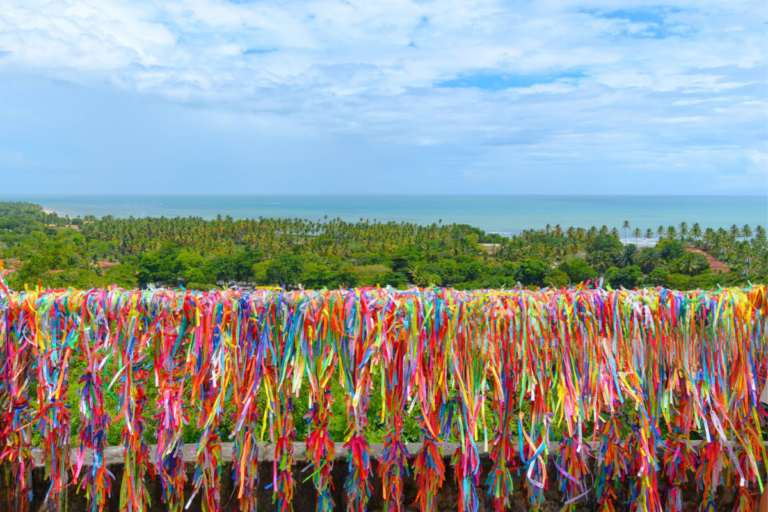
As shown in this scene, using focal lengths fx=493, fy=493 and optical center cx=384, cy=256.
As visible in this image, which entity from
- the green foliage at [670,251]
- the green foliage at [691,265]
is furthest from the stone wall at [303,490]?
the green foliage at [670,251]

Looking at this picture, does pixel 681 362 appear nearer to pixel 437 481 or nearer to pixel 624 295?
pixel 624 295

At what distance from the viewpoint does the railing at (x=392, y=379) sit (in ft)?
5.81

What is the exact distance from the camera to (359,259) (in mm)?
45562

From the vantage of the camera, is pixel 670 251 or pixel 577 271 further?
pixel 670 251

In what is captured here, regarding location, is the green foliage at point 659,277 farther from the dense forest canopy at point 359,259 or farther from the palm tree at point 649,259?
the palm tree at point 649,259

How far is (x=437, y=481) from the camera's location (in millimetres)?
1843

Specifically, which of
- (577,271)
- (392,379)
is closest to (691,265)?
(577,271)

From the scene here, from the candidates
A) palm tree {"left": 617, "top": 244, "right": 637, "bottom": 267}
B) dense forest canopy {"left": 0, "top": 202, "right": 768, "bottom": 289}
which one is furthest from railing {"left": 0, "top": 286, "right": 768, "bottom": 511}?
palm tree {"left": 617, "top": 244, "right": 637, "bottom": 267}

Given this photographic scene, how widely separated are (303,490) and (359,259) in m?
43.7

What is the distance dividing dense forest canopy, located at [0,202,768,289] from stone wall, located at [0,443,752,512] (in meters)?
19.5

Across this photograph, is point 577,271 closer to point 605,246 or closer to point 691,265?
point 691,265

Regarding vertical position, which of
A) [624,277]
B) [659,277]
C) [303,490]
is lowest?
[624,277]

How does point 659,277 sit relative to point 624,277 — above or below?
above

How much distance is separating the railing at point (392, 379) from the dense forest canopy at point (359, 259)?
64.0ft
